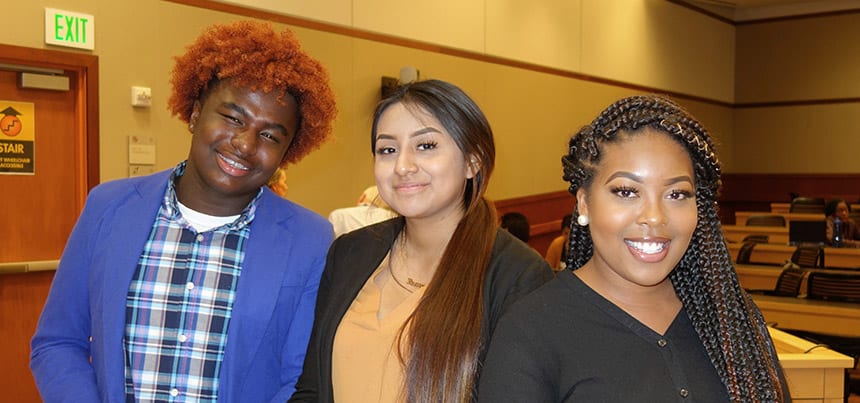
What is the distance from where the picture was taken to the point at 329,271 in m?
1.98

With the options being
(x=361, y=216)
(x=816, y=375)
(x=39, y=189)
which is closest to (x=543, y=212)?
(x=361, y=216)

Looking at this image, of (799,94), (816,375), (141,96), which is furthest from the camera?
(799,94)

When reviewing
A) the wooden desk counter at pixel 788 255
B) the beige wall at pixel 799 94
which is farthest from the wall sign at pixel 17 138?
the beige wall at pixel 799 94

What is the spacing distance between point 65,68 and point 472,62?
4637mm

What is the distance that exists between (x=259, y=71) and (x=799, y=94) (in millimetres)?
15698

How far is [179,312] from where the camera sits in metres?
1.87

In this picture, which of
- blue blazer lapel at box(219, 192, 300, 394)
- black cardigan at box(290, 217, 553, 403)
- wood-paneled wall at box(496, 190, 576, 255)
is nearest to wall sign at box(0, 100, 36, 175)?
blue blazer lapel at box(219, 192, 300, 394)

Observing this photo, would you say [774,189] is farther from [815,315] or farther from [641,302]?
[641,302]

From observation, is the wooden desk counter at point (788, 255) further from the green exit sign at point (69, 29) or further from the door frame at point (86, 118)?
the green exit sign at point (69, 29)

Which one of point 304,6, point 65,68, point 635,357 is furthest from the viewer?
point 304,6

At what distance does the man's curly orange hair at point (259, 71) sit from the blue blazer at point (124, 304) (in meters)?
0.25

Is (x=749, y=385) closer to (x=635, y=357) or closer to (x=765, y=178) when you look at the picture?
(x=635, y=357)

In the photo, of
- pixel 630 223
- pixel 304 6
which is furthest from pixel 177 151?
Result: pixel 630 223

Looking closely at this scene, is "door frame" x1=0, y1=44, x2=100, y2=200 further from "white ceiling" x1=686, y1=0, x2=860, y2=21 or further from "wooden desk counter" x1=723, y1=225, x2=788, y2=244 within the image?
"white ceiling" x1=686, y1=0, x2=860, y2=21
